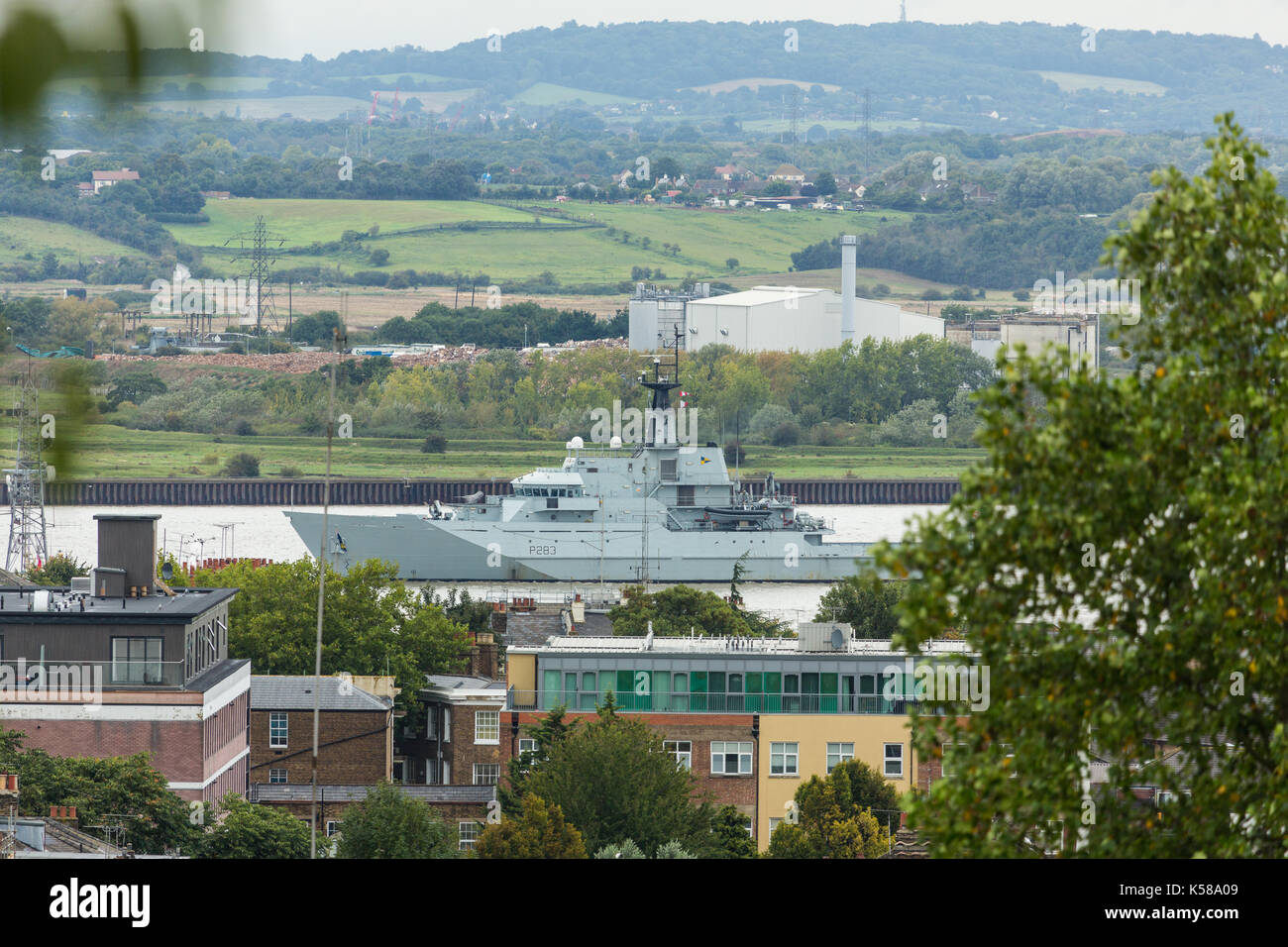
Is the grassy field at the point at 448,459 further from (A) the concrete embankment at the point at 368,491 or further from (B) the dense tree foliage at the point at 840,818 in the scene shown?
(B) the dense tree foliage at the point at 840,818

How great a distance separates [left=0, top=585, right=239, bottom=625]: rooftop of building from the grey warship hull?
3875 centimetres

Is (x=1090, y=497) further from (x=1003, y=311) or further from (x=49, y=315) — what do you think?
(x=1003, y=311)

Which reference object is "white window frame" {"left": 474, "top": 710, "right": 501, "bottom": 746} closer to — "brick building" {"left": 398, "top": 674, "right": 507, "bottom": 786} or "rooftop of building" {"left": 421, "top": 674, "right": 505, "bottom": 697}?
"brick building" {"left": 398, "top": 674, "right": 507, "bottom": 786}

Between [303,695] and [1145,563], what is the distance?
20.7 m

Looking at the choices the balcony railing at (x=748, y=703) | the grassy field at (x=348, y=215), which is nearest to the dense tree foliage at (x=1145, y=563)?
the balcony railing at (x=748, y=703)

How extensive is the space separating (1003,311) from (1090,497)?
428 feet

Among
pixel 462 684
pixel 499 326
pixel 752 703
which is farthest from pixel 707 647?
pixel 499 326

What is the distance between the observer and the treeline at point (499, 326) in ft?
385

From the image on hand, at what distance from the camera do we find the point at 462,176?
521 ft

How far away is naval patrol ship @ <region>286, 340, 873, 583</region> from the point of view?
60.8 meters

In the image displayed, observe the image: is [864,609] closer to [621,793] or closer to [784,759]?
[784,759]

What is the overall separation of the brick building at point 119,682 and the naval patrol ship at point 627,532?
3838 centimetres

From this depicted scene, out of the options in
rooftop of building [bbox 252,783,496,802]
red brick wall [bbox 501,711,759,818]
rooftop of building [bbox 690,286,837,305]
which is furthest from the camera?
rooftop of building [bbox 690,286,837,305]

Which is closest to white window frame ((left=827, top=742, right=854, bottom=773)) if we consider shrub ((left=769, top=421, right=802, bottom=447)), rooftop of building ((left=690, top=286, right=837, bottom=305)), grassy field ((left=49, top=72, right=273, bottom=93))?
grassy field ((left=49, top=72, right=273, bottom=93))
